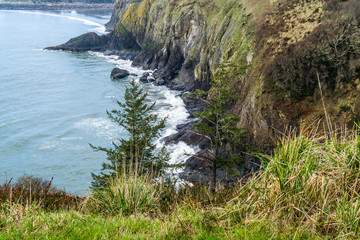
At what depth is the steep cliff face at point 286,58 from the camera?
22312 mm

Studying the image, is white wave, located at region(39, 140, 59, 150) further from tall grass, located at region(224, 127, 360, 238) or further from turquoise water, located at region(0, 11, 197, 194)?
tall grass, located at region(224, 127, 360, 238)

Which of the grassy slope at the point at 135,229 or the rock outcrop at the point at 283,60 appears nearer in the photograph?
the grassy slope at the point at 135,229

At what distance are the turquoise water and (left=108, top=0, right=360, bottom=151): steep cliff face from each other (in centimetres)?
969

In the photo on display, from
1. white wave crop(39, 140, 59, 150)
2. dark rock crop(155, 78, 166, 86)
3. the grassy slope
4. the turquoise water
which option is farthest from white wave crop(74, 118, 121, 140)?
the grassy slope

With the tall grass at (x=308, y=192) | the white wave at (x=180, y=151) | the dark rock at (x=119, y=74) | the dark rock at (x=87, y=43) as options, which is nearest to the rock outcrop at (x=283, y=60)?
the white wave at (x=180, y=151)

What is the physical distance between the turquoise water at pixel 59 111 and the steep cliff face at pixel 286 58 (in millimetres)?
9692

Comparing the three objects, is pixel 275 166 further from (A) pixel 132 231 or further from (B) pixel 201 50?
(B) pixel 201 50

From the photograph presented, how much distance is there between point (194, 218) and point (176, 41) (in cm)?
5875

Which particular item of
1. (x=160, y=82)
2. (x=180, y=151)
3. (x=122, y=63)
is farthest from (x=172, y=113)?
(x=122, y=63)

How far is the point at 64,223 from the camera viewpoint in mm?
5113

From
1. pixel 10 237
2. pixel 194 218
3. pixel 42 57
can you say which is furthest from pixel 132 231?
pixel 42 57

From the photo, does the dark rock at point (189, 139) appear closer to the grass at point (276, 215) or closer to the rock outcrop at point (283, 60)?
the rock outcrop at point (283, 60)

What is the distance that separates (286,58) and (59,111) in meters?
35.7

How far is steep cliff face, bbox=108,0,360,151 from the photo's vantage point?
22.3 meters
